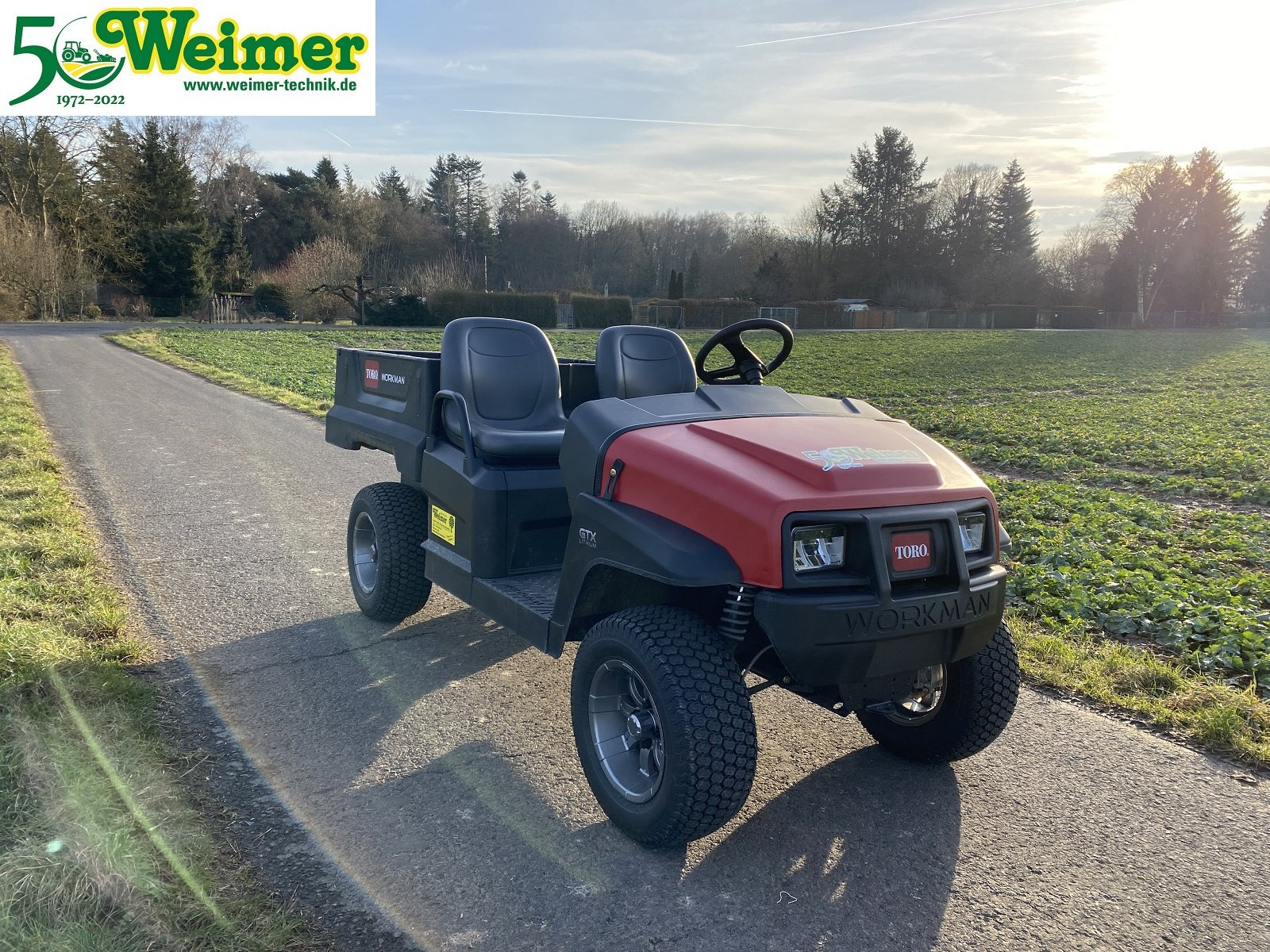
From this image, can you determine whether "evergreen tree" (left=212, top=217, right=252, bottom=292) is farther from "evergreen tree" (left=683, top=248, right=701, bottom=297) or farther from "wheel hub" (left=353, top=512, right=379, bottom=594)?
"wheel hub" (left=353, top=512, right=379, bottom=594)

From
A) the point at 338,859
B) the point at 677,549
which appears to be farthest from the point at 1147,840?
the point at 338,859

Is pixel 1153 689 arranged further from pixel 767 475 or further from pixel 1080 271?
pixel 1080 271

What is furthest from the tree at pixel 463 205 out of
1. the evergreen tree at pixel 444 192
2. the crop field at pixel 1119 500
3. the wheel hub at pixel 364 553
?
the wheel hub at pixel 364 553

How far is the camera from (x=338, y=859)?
8.97 ft

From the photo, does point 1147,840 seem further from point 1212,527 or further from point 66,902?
point 1212,527

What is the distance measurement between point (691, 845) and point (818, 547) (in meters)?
1.04

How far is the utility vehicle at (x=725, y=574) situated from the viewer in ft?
8.63

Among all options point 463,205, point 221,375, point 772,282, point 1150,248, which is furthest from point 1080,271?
point 221,375

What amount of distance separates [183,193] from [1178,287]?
69.4 meters

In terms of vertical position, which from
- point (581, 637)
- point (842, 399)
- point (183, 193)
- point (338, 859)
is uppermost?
point (183, 193)

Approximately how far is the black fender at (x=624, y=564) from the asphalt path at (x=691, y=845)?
24.4 inches

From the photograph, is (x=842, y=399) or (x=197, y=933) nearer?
(x=197, y=933)

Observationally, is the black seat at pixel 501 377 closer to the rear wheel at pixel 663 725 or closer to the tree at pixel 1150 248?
the rear wheel at pixel 663 725

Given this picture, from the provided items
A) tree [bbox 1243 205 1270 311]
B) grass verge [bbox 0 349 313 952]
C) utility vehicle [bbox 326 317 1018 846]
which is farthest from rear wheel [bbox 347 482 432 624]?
tree [bbox 1243 205 1270 311]
